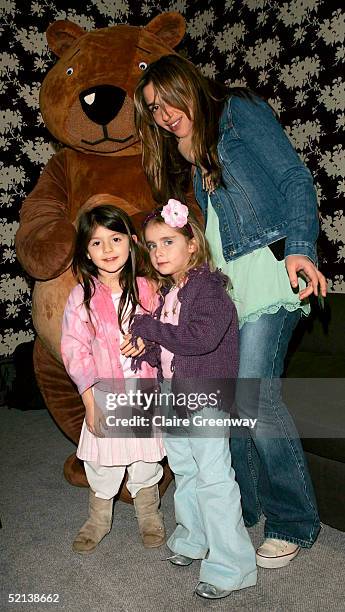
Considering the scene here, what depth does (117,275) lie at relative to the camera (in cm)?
178

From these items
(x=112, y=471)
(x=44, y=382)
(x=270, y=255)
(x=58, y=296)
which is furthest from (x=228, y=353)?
(x=44, y=382)

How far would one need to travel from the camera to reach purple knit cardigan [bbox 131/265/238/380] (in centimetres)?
153

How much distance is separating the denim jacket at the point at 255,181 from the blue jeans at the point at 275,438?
210 millimetres

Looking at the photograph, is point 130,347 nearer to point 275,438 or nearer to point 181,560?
point 275,438

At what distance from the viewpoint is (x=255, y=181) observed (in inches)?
62.6

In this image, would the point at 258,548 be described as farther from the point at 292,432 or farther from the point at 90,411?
the point at 90,411

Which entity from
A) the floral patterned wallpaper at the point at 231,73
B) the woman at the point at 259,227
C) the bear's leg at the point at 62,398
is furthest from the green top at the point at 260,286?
the floral patterned wallpaper at the point at 231,73

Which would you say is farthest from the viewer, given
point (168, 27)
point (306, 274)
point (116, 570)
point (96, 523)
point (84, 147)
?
point (168, 27)

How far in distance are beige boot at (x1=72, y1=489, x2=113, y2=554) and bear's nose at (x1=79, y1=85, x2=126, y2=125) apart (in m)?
1.17

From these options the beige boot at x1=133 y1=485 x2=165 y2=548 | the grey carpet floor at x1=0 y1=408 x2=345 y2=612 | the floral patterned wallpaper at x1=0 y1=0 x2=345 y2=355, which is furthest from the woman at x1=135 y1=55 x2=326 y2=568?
the floral patterned wallpaper at x1=0 y1=0 x2=345 y2=355

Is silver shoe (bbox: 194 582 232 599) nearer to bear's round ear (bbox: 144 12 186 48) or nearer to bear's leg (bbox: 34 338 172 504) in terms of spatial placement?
bear's leg (bbox: 34 338 172 504)

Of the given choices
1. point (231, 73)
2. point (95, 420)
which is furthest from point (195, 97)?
point (231, 73)

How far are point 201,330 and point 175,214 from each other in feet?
1.01

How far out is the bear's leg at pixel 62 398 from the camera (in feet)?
7.37
